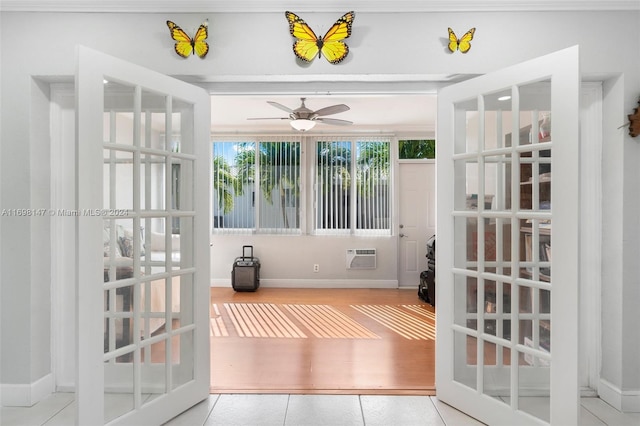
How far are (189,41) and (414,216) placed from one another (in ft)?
14.8

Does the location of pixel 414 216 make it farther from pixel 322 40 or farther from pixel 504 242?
pixel 322 40

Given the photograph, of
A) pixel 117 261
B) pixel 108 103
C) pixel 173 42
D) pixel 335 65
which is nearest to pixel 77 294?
pixel 117 261

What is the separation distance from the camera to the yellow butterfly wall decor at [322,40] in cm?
230

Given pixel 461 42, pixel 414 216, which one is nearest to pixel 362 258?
pixel 414 216

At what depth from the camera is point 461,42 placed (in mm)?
2357

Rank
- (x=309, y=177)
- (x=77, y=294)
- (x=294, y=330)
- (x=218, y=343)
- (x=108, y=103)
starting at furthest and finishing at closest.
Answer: (x=309, y=177) → (x=294, y=330) → (x=218, y=343) → (x=108, y=103) → (x=77, y=294)

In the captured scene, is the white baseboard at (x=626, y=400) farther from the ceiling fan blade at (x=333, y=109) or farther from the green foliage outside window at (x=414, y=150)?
the green foliage outside window at (x=414, y=150)

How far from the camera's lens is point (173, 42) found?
240 centimetres

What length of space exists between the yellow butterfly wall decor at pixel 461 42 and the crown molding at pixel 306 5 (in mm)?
166

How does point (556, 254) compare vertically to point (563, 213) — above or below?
below

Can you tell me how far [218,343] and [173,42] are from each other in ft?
8.42

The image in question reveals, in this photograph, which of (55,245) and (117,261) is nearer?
(117,261)

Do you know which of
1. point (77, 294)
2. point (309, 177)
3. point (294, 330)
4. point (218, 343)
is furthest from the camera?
point (309, 177)

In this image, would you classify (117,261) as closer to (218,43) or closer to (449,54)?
(218,43)
